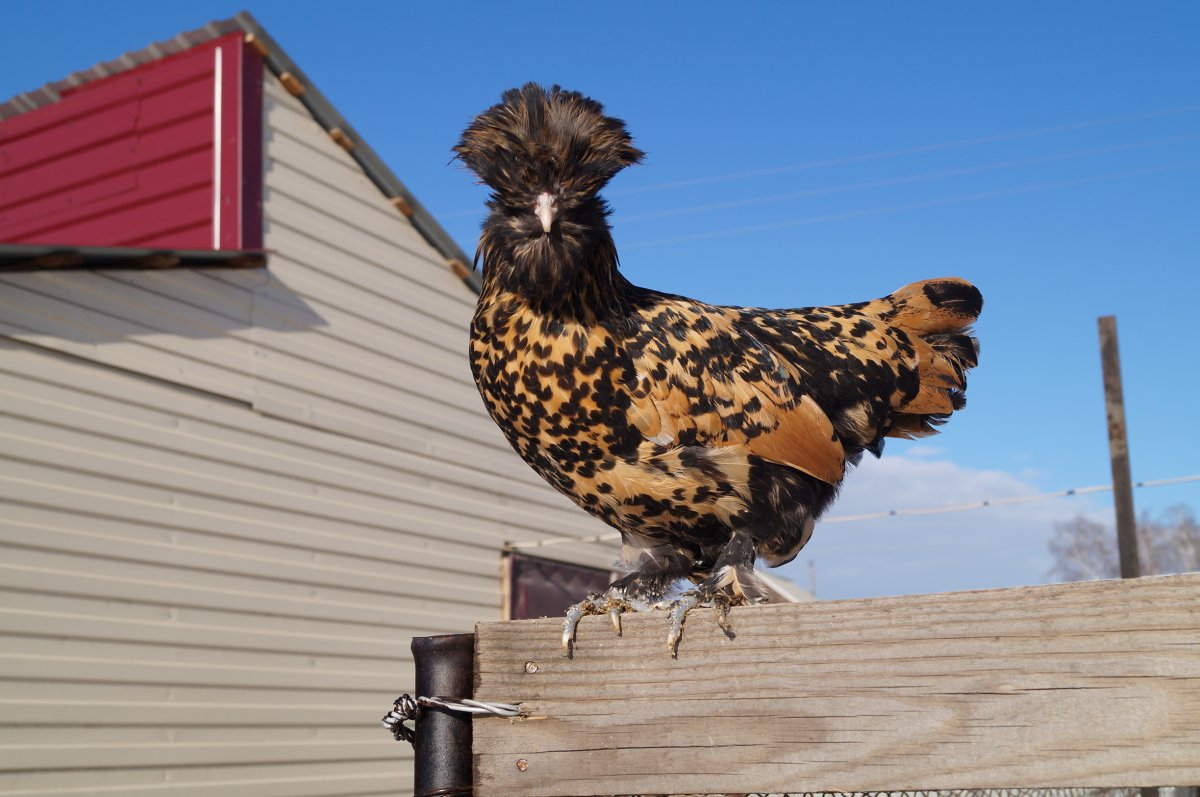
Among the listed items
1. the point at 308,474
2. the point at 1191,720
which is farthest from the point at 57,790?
the point at 1191,720

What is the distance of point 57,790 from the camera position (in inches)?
245

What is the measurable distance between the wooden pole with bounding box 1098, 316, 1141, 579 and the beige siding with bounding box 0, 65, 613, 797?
4.83 m

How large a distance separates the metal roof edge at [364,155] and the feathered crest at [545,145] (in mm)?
6328

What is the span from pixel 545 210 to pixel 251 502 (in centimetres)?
633

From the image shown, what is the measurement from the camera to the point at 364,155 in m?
9.20

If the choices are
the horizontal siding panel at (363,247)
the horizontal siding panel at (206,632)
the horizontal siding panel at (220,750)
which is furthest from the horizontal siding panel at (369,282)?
the horizontal siding panel at (220,750)

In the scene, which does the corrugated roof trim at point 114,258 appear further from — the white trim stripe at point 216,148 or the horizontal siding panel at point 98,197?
the horizontal siding panel at point 98,197

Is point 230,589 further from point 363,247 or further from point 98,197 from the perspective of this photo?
point 98,197

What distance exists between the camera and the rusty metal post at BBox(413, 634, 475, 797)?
1.72 metres

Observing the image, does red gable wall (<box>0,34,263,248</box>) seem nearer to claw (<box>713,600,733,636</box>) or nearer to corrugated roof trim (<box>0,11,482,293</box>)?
corrugated roof trim (<box>0,11,482,293</box>)

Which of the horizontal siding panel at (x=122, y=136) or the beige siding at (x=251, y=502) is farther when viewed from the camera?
the horizontal siding panel at (x=122, y=136)

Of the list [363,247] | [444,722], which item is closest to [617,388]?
[444,722]

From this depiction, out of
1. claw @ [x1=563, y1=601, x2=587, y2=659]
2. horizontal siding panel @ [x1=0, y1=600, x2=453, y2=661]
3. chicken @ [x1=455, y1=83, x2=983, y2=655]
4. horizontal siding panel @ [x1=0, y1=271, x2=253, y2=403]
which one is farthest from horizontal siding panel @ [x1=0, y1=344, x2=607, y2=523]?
claw @ [x1=563, y1=601, x2=587, y2=659]

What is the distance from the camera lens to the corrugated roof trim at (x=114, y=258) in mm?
6527
